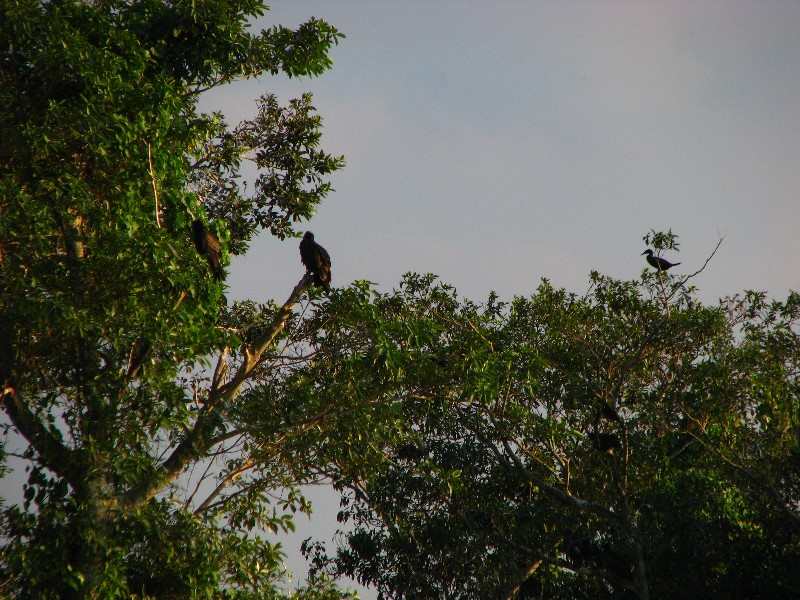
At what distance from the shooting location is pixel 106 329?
819 centimetres

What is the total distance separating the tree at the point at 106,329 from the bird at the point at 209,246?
0.18 meters

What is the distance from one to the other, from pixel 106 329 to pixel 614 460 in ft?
33.9

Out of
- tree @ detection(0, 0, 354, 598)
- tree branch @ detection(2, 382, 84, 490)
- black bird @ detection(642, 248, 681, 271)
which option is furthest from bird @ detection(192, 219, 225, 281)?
black bird @ detection(642, 248, 681, 271)

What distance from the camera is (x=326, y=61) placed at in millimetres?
11695

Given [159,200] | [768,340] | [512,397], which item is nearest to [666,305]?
[768,340]

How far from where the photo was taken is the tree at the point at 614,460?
44.5 ft

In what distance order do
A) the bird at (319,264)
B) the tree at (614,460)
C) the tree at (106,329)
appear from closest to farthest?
the tree at (106,329) → the bird at (319,264) → the tree at (614,460)

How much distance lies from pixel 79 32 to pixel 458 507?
1076 cm

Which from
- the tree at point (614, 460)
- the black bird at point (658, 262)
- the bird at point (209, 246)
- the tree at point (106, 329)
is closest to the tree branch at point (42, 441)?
the tree at point (106, 329)

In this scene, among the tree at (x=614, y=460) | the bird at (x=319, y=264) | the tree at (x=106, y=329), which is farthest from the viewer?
the tree at (x=614, y=460)

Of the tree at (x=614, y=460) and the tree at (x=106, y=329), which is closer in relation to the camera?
the tree at (x=106, y=329)

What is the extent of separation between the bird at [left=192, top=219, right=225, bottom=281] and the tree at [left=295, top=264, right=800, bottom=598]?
419cm

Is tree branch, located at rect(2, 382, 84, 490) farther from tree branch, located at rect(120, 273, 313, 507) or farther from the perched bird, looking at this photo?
the perched bird

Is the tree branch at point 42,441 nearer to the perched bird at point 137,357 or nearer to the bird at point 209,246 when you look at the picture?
the perched bird at point 137,357
